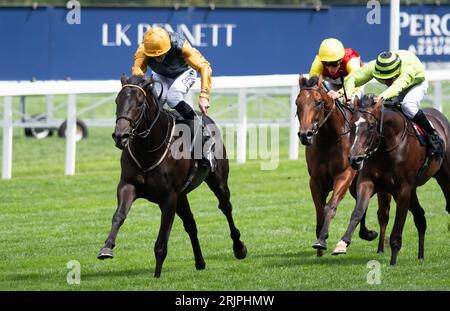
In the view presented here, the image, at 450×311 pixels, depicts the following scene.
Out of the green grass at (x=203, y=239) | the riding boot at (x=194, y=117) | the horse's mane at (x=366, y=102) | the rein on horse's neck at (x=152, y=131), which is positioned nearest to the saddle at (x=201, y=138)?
the riding boot at (x=194, y=117)

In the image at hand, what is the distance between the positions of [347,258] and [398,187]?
905 millimetres

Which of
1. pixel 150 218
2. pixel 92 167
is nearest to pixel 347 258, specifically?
pixel 150 218

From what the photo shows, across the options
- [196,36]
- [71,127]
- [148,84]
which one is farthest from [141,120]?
[196,36]

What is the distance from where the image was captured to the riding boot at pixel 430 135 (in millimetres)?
10070

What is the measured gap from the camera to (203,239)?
11.5 m

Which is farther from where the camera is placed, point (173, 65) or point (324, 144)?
point (324, 144)

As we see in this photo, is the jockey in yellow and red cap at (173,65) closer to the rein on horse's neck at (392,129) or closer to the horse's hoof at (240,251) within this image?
the horse's hoof at (240,251)

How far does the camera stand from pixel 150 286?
8.63 meters

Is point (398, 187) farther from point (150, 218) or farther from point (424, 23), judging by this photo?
point (424, 23)

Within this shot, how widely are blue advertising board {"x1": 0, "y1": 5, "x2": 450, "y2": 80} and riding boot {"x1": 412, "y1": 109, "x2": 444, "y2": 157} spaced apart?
283 inches

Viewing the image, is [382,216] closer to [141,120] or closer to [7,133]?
[141,120]

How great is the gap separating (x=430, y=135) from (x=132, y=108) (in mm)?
2771

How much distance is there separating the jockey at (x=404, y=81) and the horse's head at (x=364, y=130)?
0.38m
